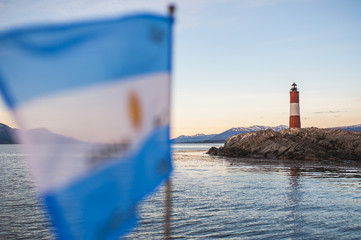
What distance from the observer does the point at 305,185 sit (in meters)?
20.5

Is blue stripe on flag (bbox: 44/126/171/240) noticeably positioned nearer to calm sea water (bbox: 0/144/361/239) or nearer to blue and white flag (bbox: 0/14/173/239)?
blue and white flag (bbox: 0/14/173/239)

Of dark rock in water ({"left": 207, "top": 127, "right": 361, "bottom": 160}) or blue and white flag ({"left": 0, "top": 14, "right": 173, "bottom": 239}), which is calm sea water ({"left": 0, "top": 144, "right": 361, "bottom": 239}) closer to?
blue and white flag ({"left": 0, "top": 14, "right": 173, "bottom": 239})

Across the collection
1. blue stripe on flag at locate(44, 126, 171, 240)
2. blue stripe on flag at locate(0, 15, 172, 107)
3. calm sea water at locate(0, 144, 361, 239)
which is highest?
blue stripe on flag at locate(0, 15, 172, 107)

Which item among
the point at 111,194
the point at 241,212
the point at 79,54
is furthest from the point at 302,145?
the point at 79,54

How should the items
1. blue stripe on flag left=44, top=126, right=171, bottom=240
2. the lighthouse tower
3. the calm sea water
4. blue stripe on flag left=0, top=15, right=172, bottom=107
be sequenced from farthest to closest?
1. the lighthouse tower
2. the calm sea water
3. blue stripe on flag left=44, top=126, right=171, bottom=240
4. blue stripe on flag left=0, top=15, right=172, bottom=107

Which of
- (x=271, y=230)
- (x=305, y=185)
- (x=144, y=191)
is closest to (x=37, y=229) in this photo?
(x=271, y=230)

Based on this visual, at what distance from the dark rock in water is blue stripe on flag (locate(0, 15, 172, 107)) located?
4178 centimetres

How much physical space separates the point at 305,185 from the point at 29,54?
791 inches

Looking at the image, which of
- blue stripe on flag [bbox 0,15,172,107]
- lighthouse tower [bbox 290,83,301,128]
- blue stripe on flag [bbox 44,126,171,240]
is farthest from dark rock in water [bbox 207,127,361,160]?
blue stripe on flag [bbox 0,15,172,107]

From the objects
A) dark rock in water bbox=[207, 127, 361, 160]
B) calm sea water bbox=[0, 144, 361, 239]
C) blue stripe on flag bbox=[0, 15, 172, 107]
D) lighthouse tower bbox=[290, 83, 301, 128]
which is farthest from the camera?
lighthouse tower bbox=[290, 83, 301, 128]

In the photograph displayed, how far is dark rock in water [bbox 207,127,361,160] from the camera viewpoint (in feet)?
142

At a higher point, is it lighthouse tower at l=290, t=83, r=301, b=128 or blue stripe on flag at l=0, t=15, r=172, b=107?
lighthouse tower at l=290, t=83, r=301, b=128

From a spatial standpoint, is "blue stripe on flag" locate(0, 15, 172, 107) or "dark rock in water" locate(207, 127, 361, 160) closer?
"blue stripe on flag" locate(0, 15, 172, 107)

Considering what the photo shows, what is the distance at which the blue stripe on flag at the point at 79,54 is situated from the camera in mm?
2703
